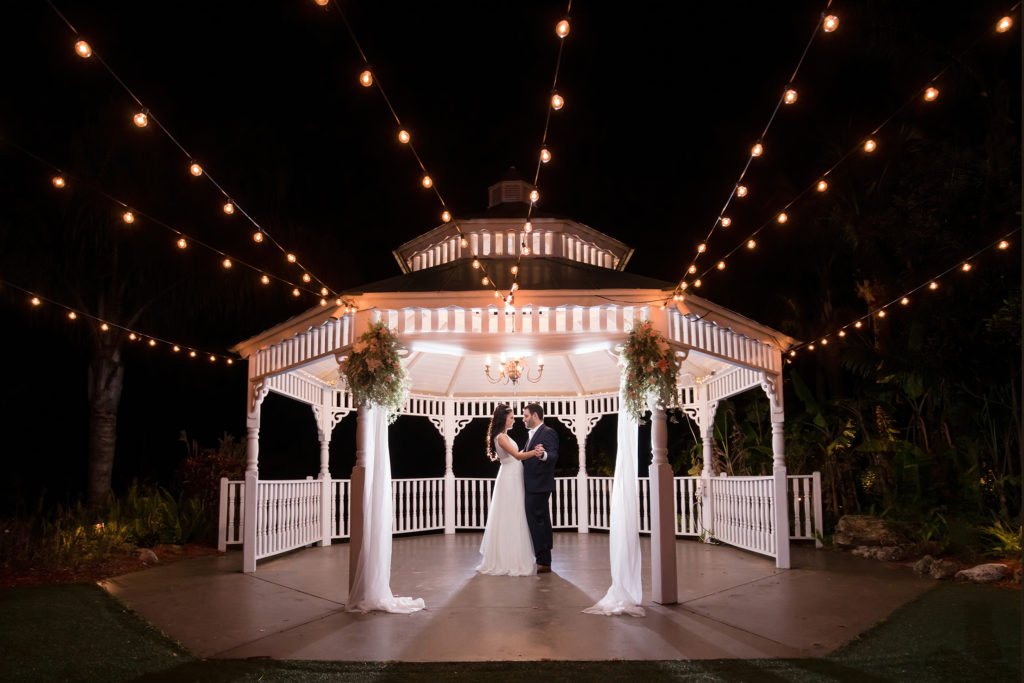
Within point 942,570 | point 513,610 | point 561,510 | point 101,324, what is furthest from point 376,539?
point 561,510

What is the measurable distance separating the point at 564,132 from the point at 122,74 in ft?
28.8

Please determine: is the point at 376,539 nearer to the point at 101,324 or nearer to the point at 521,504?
the point at 521,504

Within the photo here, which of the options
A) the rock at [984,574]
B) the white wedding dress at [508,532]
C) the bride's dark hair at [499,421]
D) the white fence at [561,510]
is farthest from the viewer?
the white fence at [561,510]

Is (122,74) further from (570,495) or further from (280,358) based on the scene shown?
(570,495)

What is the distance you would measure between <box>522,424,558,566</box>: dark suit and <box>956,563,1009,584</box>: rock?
4245mm

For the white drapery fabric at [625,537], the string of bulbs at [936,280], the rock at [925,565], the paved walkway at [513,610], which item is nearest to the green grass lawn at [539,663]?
the paved walkway at [513,610]

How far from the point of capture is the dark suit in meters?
8.86

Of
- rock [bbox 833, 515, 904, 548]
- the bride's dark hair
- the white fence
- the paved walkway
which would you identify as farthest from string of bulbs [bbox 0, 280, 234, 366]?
Answer: rock [bbox 833, 515, 904, 548]

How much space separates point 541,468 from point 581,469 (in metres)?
4.22

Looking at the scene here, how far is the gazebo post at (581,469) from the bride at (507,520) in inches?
156

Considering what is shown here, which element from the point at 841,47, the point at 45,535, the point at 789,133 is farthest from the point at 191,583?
the point at 789,133

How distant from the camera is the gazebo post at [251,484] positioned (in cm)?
897

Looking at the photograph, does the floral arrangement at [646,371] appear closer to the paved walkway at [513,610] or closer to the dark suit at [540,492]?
the paved walkway at [513,610]

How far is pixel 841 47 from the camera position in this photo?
12367mm
